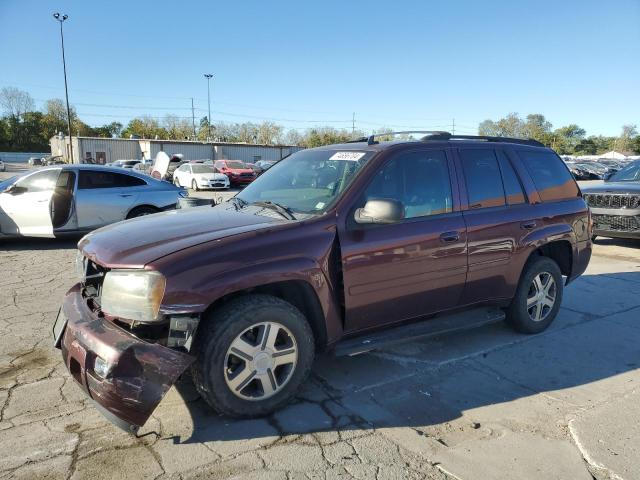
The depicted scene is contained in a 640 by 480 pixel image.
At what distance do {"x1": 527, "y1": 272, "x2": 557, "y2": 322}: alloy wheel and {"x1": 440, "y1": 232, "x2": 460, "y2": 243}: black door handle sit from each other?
1276mm

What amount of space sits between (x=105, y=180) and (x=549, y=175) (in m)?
7.63

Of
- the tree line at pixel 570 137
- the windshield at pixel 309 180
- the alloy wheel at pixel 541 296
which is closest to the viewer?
the windshield at pixel 309 180

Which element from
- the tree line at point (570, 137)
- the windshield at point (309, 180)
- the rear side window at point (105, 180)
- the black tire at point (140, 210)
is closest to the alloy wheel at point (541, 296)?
the windshield at point (309, 180)

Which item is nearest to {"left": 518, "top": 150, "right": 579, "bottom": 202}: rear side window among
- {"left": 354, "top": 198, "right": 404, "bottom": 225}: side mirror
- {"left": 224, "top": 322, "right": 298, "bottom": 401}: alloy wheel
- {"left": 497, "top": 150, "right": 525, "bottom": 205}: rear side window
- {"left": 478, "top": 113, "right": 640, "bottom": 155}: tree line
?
{"left": 497, "top": 150, "right": 525, "bottom": 205}: rear side window

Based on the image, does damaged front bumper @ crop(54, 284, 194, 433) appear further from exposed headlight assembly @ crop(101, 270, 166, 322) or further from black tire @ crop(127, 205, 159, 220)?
black tire @ crop(127, 205, 159, 220)

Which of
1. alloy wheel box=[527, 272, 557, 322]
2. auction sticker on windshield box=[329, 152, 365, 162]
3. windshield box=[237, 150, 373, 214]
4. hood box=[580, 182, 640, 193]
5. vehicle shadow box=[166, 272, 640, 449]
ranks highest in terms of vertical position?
auction sticker on windshield box=[329, 152, 365, 162]

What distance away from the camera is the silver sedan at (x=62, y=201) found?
338 inches

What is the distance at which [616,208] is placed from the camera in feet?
31.1

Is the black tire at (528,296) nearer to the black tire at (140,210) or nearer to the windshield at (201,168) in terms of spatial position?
the black tire at (140,210)

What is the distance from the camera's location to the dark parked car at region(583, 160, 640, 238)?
923 centimetres

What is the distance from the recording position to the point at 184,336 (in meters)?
2.75

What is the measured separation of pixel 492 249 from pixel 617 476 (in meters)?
1.95

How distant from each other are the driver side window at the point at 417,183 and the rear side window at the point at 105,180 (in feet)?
23.0

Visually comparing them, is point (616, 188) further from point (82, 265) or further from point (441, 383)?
point (82, 265)
